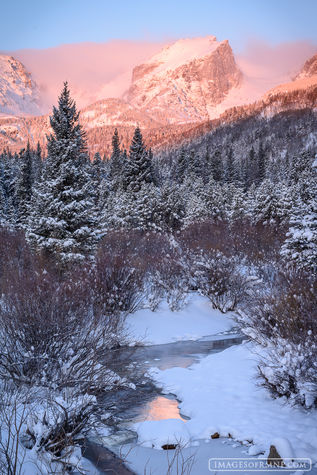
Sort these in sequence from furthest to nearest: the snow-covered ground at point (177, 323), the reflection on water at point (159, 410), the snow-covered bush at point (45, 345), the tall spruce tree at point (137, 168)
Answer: the tall spruce tree at point (137, 168) < the snow-covered ground at point (177, 323) < the reflection on water at point (159, 410) < the snow-covered bush at point (45, 345)

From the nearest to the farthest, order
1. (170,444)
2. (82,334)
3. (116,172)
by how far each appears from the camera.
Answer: (170,444) → (82,334) → (116,172)

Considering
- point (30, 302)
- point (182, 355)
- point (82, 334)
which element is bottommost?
point (182, 355)

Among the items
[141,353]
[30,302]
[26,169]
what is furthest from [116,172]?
[30,302]

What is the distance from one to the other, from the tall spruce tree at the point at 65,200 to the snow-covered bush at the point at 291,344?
30.2 feet

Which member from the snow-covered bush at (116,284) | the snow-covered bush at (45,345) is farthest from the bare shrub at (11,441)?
the snow-covered bush at (116,284)

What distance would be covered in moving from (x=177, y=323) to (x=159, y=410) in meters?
7.31

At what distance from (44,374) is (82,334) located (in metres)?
1.21

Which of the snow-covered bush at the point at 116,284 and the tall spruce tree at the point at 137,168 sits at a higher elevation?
the tall spruce tree at the point at 137,168

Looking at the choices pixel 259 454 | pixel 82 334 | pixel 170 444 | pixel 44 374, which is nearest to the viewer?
pixel 259 454

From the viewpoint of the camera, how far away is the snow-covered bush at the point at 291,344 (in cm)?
618

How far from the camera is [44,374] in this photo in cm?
641

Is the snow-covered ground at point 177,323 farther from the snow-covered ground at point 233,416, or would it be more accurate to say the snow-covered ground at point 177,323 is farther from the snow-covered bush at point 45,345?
the snow-covered bush at point 45,345

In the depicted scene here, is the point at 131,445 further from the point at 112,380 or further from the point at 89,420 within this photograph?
the point at 112,380

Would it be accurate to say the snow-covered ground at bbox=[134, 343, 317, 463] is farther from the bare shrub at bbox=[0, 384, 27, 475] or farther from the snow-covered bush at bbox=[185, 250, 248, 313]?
the snow-covered bush at bbox=[185, 250, 248, 313]
